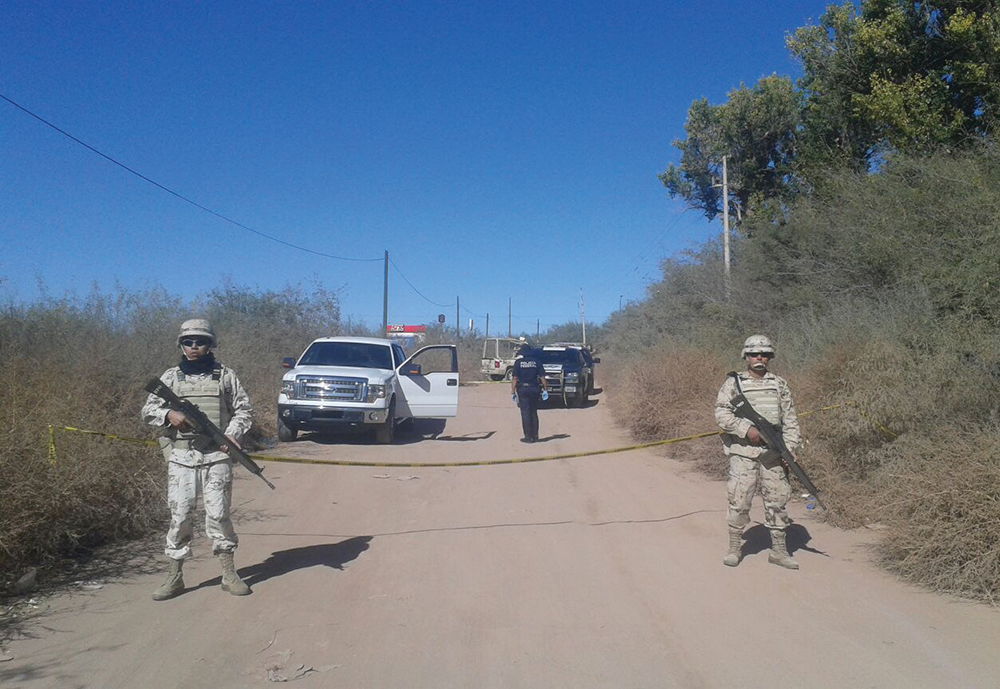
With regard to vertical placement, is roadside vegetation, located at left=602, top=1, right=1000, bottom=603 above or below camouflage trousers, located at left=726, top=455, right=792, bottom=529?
A: above

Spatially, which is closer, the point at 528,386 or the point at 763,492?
the point at 763,492

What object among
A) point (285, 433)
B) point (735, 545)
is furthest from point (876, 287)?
point (285, 433)

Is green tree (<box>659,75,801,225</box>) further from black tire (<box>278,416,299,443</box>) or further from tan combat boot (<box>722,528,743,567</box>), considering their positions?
tan combat boot (<box>722,528,743,567</box>)

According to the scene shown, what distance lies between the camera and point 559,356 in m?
23.3

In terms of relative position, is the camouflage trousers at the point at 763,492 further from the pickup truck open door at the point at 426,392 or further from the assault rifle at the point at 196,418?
the pickup truck open door at the point at 426,392

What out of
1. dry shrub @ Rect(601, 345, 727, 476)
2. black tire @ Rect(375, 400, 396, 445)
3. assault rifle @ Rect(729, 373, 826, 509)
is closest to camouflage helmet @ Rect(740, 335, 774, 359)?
assault rifle @ Rect(729, 373, 826, 509)

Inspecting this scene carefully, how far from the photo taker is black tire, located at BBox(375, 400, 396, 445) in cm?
1390

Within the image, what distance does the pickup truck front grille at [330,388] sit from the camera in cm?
1353

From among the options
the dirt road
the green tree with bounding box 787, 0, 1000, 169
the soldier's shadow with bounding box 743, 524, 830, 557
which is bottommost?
the dirt road

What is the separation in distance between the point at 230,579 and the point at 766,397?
436cm

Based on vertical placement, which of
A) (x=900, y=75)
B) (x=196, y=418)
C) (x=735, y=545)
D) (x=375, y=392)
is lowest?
(x=735, y=545)

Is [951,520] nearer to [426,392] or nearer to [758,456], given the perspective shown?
[758,456]

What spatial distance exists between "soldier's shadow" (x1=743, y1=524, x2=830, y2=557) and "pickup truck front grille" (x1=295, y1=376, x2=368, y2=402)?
766cm

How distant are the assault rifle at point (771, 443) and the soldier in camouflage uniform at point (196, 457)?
3.87m
